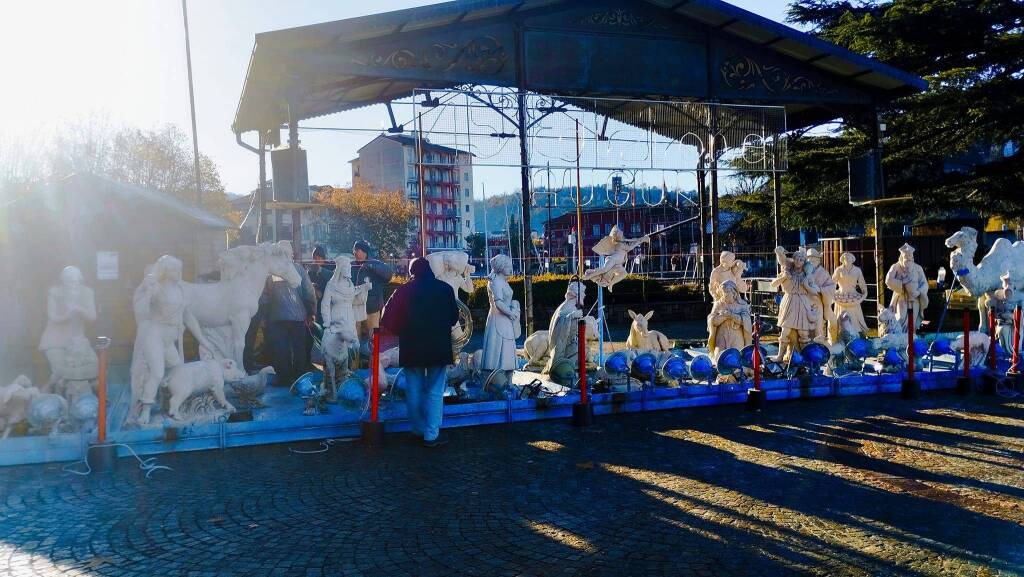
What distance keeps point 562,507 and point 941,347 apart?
793 centimetres

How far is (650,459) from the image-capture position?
711 cm

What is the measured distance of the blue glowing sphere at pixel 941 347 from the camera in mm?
11164

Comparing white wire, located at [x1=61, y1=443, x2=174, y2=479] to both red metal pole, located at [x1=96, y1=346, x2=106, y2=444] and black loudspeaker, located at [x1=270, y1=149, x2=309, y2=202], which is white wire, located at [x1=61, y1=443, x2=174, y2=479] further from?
black loudspeaker, located at [x1=270, y1=149, x2=309, y2=202]

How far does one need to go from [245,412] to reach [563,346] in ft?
14.0

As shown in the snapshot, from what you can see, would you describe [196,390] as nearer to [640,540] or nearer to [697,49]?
[640,540]

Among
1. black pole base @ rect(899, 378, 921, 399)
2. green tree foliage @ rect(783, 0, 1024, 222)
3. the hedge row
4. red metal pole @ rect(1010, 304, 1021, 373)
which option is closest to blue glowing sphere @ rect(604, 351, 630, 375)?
black pole base @ rect(899, 378, 921, 399)

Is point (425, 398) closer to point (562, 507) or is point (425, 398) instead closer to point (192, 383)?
point (192, 383)

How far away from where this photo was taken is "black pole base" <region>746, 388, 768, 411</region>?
9.20 meters

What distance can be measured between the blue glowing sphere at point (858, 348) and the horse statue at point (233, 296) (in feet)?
23.8

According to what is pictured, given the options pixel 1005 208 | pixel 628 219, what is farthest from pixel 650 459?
pixel 628 219

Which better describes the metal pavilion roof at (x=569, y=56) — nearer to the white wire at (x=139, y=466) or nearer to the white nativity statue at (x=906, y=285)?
the white nativity statue at (x=906, y=285)

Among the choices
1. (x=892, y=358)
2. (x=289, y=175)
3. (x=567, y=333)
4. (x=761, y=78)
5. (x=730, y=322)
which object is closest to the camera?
(x=892, y=358)

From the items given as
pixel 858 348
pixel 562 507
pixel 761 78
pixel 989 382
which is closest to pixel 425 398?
pixel 562 507

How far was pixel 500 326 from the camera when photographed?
371 inches
